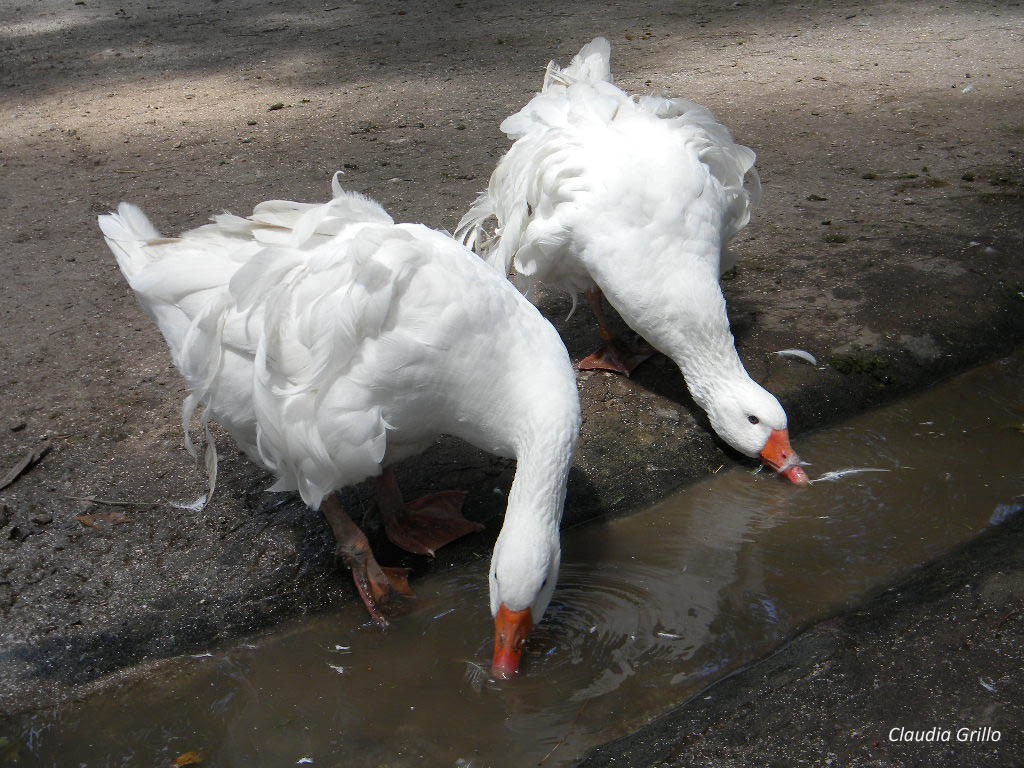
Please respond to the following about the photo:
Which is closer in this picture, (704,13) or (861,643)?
(861,643)

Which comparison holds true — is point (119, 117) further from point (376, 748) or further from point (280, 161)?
point (376, 748)

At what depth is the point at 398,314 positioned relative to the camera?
3.17m

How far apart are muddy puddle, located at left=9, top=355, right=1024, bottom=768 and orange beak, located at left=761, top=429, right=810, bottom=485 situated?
94 millimetres

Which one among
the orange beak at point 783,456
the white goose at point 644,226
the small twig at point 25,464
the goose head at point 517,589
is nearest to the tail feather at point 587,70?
the white goose at point 644,226

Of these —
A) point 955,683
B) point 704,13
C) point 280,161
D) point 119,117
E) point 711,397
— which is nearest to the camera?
point 955,683

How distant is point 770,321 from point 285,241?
242 cm

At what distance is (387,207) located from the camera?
5891mm

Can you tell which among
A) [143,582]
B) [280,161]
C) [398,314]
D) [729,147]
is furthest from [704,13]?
[143,582]

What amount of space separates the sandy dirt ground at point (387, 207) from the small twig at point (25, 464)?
40 mm

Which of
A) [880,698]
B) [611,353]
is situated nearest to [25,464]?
[611,353]

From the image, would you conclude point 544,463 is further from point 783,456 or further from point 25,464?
point 25,464

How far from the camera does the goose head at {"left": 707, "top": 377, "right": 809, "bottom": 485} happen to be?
12.8 ft

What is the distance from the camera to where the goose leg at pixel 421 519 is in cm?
359

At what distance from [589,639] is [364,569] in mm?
805
